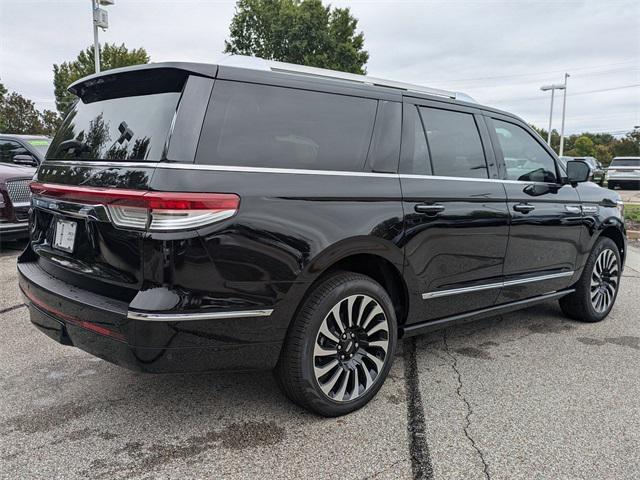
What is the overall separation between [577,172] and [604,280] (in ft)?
3.78

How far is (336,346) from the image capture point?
2.81 meters

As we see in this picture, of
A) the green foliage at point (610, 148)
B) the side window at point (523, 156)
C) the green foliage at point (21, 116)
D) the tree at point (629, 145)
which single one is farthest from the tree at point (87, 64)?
the tree at point (629, 145)

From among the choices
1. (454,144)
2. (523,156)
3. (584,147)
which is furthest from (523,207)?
(584,147)

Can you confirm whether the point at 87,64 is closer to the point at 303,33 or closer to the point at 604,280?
the point at 303,33

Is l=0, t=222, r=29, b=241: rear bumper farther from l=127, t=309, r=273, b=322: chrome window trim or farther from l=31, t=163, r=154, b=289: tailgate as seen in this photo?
l=127, t=309, r=273, b=322: chrome window trim

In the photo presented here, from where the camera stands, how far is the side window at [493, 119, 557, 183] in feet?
12.7

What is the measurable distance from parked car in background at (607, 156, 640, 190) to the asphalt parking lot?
73.0ft

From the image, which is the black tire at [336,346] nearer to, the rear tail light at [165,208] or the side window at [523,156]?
the rear tail light at [165,208]

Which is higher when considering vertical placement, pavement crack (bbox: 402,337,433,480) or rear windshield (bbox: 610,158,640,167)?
rear windshield (bbox: 610,158,640,167)

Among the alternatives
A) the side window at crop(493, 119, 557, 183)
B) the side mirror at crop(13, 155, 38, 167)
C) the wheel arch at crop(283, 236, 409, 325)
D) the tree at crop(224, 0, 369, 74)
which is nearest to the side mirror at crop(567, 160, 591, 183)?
the side window at crop(493, 119, 557, 183)

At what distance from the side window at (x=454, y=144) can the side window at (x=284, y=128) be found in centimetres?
51

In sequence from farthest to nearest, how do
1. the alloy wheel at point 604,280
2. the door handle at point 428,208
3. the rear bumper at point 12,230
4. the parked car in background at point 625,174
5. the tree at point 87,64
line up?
the tree at point 87,64 < the parked car in background at point 625,174 < the rear bumper at point 12,230 < the alloy wheel at point 604,280 < the door handle at point 428,208

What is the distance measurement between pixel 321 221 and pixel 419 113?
3.77 ft

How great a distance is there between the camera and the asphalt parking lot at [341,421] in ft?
7.81
